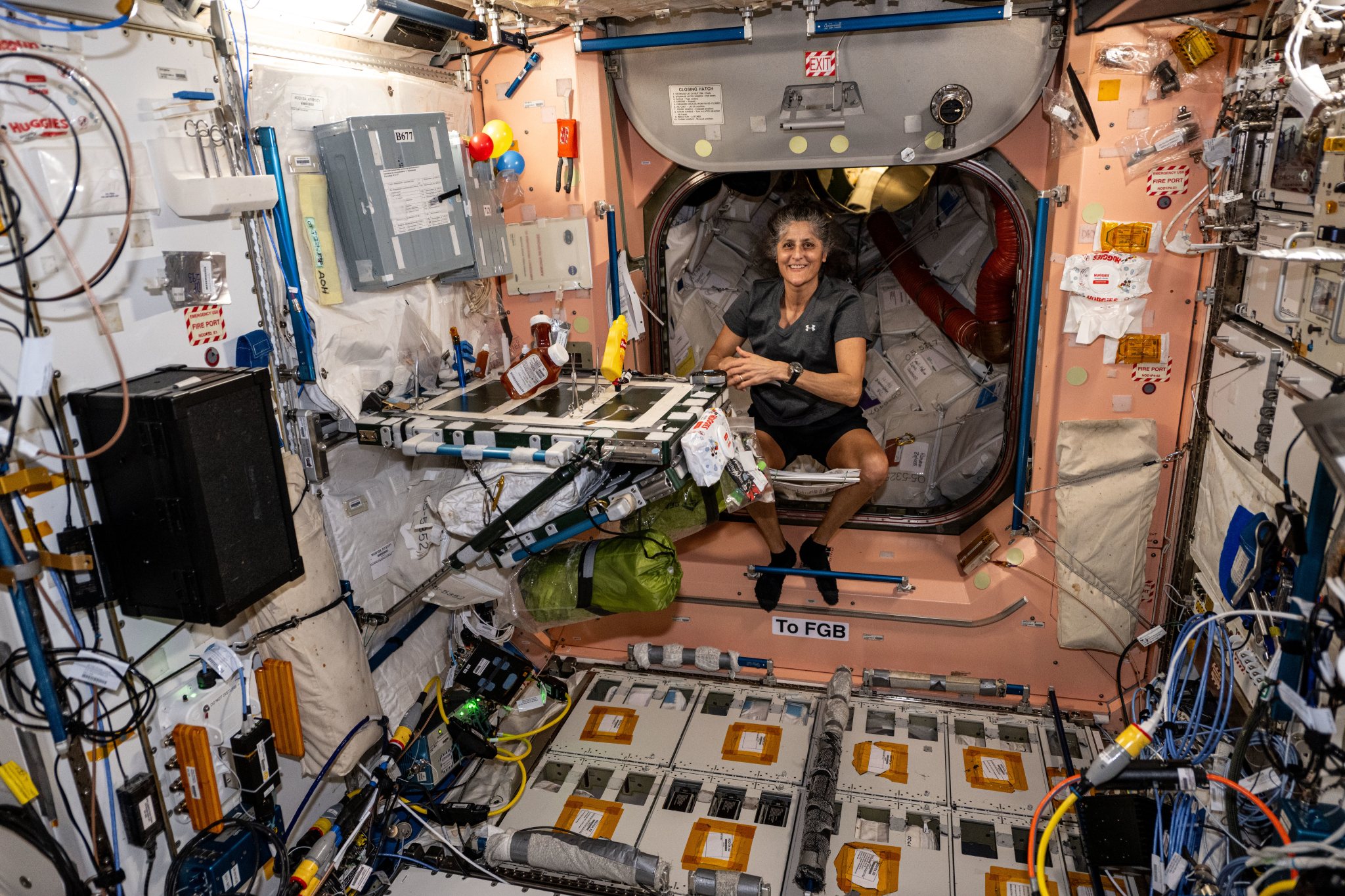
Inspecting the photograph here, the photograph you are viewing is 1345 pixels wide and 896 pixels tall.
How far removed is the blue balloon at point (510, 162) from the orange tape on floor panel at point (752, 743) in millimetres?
2695

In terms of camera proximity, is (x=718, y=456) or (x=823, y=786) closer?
(x=718, y=456)

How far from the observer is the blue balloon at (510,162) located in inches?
152

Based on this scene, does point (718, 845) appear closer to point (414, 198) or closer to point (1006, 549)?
point (1006, 549)

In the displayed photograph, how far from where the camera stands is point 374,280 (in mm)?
3227

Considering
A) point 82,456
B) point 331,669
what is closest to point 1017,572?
point 331,669

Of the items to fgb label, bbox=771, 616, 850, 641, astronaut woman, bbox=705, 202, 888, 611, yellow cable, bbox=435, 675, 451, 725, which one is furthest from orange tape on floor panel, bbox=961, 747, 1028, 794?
yellow cable, bbox=435, 675, 451, 725

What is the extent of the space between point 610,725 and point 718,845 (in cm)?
86

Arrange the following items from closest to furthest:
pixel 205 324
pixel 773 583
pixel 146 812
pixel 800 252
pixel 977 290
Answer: pixel 146 812
pixel 205 324
pixel 800 252
pixel 773 583
pixel 977 290

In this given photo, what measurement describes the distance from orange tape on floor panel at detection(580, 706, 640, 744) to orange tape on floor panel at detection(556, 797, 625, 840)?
36 centimetres

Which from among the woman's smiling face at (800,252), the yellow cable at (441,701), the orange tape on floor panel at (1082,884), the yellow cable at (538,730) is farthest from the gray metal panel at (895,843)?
the woman's smiling face at (800,252)

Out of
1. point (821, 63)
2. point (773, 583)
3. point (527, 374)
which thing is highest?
point (821, 63)

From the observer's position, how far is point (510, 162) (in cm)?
387

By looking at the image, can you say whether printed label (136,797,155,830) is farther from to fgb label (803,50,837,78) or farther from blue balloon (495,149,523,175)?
to fgb label (803,50,837,78)

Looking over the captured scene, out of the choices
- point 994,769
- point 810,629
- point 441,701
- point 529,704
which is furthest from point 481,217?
point 994,769
